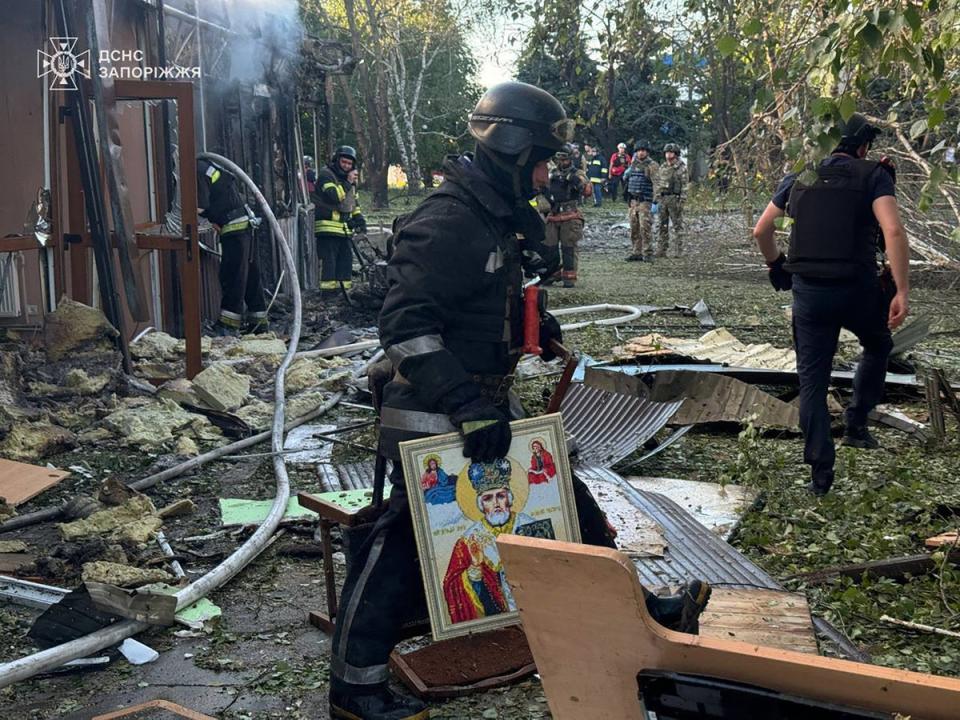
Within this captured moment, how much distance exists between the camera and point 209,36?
12344 millimetres

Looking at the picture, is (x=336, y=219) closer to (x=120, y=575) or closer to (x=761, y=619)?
(x=120, y=575)

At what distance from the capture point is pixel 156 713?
3.33 metres

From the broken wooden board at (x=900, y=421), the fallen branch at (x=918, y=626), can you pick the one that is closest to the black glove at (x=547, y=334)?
the fallen branch at (x=918, y=626)

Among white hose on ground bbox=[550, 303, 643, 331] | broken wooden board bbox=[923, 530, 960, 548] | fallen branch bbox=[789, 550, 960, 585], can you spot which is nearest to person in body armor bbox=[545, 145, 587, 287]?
white hose on ground bbox=[550, 303, 643, 331]

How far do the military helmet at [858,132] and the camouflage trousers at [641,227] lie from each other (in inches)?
538

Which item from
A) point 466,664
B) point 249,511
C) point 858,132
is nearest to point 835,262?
point 858,132

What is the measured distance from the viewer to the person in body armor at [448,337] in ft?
10.5

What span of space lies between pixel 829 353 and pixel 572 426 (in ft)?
6.01

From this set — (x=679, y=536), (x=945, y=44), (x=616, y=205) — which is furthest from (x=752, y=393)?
(x=616, y=205)

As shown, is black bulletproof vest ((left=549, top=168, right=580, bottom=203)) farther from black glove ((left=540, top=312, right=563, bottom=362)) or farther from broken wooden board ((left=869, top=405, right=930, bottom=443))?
black glove ((left=540, top=312, right=563, bottom=362))

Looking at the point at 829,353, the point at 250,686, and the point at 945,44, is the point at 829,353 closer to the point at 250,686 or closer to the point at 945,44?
the point at 945,44

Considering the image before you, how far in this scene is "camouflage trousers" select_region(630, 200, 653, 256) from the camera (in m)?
19.1

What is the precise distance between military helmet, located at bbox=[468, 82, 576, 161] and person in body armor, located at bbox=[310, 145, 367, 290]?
34.5 ft

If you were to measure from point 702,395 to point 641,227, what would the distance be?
1215 centimetres
